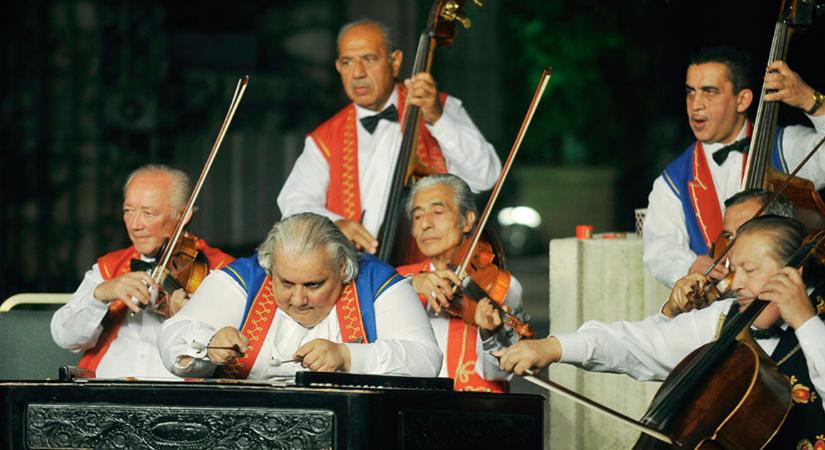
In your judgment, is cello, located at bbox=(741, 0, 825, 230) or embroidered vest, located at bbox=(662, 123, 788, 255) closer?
cello, located at bbox=(741, 0, 825, 230)

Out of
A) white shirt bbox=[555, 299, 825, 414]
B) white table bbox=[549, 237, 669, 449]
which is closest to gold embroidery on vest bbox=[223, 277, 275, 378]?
white shirt bbox=[555, 299, 825, 414]

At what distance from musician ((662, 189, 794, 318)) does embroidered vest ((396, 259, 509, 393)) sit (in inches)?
32.6

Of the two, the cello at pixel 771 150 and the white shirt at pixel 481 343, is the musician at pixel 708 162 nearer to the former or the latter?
the cello at pixel 771 150

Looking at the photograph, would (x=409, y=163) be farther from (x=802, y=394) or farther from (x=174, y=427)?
(x=174, y=427)

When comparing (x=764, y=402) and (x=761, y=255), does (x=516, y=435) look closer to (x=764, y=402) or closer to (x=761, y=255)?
(x=764, y=402)

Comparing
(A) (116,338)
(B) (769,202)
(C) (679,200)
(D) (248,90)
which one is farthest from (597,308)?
(D) (248,90)

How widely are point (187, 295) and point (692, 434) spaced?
6.84 ft

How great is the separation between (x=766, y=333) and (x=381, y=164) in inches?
96.5

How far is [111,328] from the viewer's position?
5898mm

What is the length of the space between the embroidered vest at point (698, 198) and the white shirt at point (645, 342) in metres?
1.20

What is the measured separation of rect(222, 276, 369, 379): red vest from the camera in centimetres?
489

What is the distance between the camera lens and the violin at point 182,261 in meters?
5.49

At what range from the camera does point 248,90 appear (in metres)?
13.0

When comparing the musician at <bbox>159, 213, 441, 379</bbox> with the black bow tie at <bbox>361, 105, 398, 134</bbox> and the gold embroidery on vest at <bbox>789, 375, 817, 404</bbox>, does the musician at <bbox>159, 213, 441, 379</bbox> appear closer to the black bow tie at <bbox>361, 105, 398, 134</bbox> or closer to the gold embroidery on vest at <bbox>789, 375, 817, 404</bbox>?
the gold embroidery on vest at <bbox>789, 375, 817, 404</bbox>
